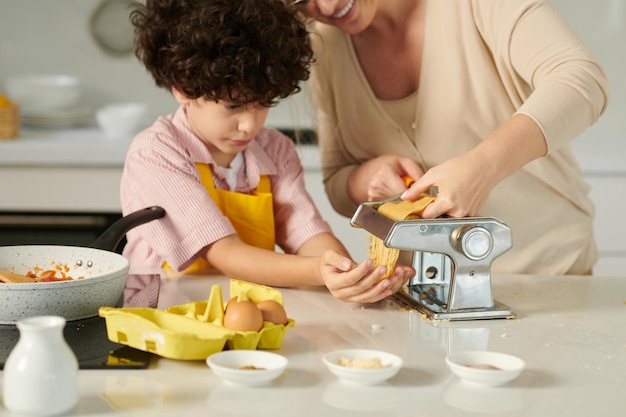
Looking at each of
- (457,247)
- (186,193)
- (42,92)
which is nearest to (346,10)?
(186,193)

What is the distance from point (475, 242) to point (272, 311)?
1.07ft

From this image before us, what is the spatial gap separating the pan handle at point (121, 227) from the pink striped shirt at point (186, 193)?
5cm

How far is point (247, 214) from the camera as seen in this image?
5.65 ft

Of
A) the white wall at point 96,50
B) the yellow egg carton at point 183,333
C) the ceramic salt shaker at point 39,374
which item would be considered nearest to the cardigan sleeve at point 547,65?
the yellow egg carton at point 183,333

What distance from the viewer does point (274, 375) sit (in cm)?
105

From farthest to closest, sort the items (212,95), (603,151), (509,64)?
(603,151) < (509,64) < (212,95)

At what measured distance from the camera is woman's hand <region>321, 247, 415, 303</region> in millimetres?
1358

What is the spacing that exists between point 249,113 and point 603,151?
1778 millimetres

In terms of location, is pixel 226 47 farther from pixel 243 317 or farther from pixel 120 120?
pixel 120 120

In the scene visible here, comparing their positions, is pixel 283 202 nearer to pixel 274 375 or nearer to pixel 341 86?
pixel 341 86

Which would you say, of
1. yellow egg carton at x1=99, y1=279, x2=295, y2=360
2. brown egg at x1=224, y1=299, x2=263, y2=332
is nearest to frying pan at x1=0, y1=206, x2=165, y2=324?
yellow egg carton at x1=99, y1=279, x2=295, y2=360

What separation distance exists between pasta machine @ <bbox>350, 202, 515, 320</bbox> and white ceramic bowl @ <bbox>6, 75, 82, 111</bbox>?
202 cm

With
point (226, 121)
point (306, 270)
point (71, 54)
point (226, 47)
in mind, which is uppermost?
point (71, 54)

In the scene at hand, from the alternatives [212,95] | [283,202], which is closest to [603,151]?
[283,202]
